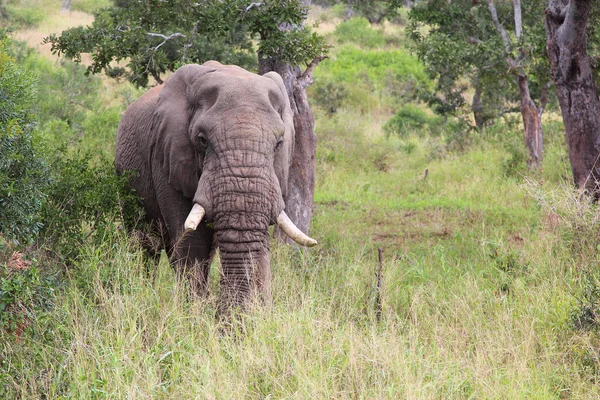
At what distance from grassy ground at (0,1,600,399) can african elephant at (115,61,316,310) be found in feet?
1.14

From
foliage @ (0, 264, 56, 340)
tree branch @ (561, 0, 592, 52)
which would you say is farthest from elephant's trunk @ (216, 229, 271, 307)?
tree branch @ (561, 0, 592, 52)

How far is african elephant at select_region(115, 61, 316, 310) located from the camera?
598 centimetres

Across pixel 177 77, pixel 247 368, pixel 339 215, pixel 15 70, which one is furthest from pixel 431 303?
pixel 339 215

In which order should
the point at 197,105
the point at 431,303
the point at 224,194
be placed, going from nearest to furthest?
the point at 224,194
the point at 197,105
the point at 431,303

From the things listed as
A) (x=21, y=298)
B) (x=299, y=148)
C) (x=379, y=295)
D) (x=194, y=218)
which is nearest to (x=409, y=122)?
(x=299, y=148)

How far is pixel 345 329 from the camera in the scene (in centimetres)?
599

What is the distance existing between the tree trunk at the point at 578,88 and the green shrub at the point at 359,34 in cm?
2194

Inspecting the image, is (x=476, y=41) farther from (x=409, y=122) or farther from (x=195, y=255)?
(x=195, y=255)

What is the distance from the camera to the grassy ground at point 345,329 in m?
4.99

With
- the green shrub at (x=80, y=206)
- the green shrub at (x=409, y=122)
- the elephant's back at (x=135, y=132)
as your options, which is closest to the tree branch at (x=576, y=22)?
the elephant's back at (x=135, y=132)

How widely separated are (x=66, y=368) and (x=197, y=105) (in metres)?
2.33

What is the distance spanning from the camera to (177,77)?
690 centimetres

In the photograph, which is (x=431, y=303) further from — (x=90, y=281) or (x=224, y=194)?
(x=90, y=281)

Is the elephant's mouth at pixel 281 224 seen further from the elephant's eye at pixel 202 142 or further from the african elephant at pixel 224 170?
the elephant's eye at pixel 202 142
